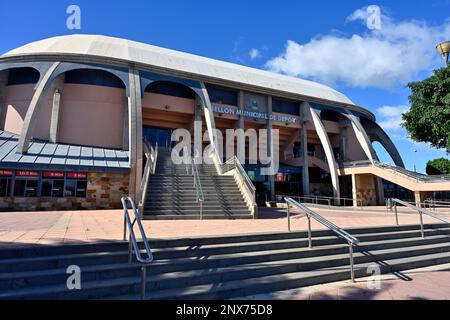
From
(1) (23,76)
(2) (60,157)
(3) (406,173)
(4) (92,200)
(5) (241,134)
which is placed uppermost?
(1) (23,76)

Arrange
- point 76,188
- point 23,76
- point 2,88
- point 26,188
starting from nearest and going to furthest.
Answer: point 26,188
point 76,188
point 2,88
point 23,76

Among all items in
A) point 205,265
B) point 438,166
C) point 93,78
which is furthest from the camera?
point 438,166

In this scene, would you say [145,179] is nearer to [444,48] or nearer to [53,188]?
[53,188]

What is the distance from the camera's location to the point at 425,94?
21.1 m

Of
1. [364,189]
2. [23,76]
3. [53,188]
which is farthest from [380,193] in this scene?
[23,76]

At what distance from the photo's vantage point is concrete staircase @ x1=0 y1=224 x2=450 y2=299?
4.07m

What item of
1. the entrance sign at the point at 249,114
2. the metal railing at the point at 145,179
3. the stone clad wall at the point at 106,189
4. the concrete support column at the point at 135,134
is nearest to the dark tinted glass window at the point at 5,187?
the stone clad wall at the point at 106,189

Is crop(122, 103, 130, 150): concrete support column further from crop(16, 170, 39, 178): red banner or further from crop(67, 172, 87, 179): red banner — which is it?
crop(16, 170, 39, 178): red banner

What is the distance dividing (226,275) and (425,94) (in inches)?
909

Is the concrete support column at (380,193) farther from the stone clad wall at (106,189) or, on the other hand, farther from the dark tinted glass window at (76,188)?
the dark tinted glass window at (76,188)

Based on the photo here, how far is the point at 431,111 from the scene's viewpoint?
769 inches

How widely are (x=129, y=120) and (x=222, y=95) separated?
32.3 ft

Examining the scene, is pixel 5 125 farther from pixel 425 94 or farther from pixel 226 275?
pixel 425 94

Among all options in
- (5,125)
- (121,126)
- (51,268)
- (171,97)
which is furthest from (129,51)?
(51,268)
